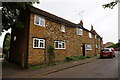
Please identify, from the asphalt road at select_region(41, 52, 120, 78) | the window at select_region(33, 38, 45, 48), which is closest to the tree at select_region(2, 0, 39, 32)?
the window at select_region(33, 38, 45, 48)

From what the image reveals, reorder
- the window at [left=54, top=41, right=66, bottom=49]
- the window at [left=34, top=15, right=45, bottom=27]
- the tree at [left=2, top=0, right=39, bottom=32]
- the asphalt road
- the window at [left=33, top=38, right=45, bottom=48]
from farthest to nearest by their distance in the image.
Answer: the window at [left=54, top=41, right=66, bottom=49] < the window at [left=34, top=15, right=45, bottom=27] < the window at [left=33, top=38, right=45, bottom=48] < the tree at [left=2, top=0, right=39, bottom=32] < the asphalt road

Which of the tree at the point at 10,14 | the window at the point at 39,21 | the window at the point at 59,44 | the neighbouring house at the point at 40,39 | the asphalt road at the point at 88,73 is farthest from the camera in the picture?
the window at the point at 59,44

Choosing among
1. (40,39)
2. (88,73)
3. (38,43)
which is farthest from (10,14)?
(88,73)

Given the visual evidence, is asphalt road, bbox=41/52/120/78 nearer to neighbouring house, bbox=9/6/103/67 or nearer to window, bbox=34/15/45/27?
neighbouring house, bbox=9/6/103/67

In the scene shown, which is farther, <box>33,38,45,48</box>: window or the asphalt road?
<box>33,38,45,48</box>: window

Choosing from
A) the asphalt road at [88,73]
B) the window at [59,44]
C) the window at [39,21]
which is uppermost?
the window at [39,21]

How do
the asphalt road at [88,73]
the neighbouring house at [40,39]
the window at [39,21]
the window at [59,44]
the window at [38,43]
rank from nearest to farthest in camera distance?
1. the asphalt road at [88,73]
2. the neighbouring house at [40,39]
3. the window at [38,43]
4. the window at [39,21]
5. the window at [59,44]

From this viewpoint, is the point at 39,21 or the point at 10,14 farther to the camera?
the point at 39,21

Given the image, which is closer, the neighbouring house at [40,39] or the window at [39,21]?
the neighbouring house at [40,39]

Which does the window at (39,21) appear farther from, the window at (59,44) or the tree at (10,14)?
the window at (59,44)

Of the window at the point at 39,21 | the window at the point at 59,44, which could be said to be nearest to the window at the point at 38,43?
the window at the point at 39,21

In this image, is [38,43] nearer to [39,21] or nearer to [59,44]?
[39,21]

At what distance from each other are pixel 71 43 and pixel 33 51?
7382 millimetres

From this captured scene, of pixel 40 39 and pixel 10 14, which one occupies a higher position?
pixel 10 14
